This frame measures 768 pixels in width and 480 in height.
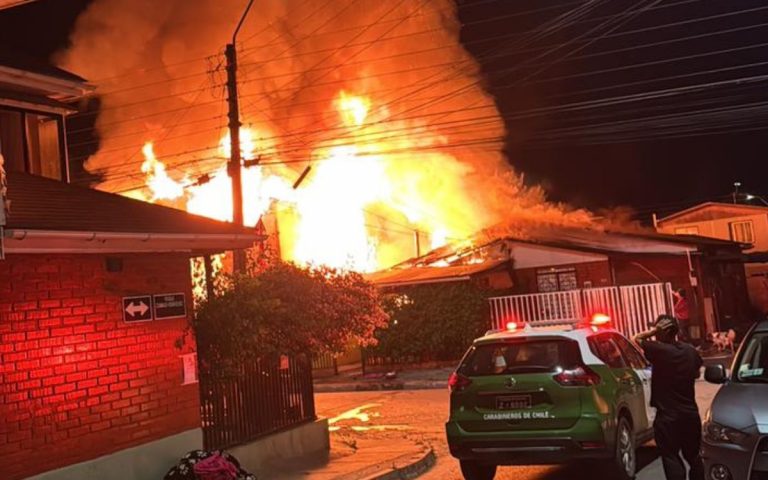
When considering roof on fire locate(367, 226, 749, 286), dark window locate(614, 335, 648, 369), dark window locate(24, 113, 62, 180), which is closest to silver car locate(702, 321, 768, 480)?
dark window locate(614, 335, 648, 369)

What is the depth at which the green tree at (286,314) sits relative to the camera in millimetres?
8508

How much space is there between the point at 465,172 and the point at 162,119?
500 inches

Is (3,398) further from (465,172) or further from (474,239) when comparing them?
(465,172)

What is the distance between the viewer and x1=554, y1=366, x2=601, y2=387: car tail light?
23.2 ft

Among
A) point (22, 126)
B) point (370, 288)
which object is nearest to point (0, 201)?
point (22, 126)

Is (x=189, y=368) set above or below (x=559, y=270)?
below

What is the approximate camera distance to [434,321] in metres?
21.0

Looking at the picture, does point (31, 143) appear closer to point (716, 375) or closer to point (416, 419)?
point (416, 419)

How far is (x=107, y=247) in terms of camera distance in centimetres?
705

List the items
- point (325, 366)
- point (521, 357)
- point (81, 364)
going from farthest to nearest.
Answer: point (325, 366) < point (521, 357) < point (81, 364)

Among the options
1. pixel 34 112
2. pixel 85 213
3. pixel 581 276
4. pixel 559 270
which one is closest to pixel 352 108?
pixel 559 270

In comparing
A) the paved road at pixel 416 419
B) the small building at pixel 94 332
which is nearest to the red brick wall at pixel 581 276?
the paved road at pixel 416 419

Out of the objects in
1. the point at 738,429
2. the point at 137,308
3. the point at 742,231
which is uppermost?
the point at 742,231

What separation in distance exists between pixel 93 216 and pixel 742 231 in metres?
43.8
